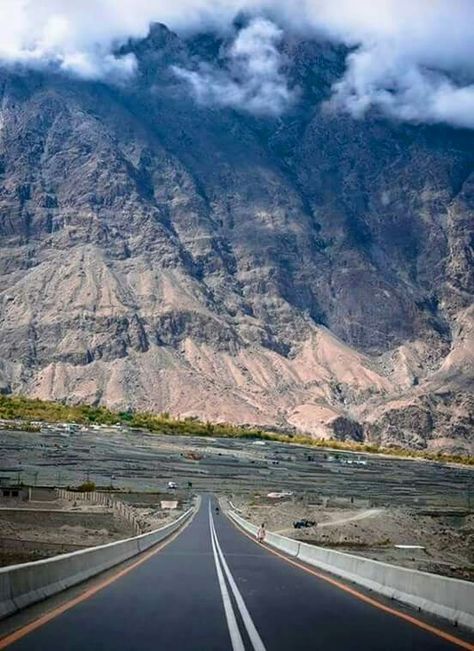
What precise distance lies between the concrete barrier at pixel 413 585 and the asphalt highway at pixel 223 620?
0.77 metres

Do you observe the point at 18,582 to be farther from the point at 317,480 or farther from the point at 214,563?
the point at 317,480

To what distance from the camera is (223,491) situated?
150750 millimetres

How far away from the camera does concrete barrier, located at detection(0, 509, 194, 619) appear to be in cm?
1343

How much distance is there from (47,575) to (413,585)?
7.38m

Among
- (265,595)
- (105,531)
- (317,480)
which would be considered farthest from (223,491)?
(265,595)

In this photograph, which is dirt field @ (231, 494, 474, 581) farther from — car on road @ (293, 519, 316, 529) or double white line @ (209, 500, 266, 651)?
double white line @ (209, 500, 266, 651)

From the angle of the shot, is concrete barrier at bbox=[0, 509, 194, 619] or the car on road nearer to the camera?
concrete barrier at bbox=[0, 509, 194, 619]

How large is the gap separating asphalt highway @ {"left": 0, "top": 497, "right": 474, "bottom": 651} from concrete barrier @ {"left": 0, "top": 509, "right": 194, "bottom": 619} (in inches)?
30.2

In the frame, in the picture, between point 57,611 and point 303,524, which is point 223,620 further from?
point 303,524

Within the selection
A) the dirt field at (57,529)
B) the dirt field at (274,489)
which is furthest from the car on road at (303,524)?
the dirt field at (57,529)

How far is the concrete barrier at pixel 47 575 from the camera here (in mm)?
13430

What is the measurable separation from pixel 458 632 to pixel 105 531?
45.5m

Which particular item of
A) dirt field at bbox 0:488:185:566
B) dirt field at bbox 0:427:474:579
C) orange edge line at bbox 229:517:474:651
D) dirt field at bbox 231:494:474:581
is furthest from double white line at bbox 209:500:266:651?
dirt field at bbox 0:427:474:579

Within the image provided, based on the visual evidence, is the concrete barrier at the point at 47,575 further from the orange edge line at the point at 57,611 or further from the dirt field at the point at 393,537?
the dirt field at the point at 393,537
